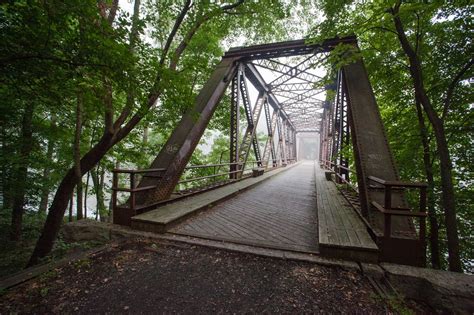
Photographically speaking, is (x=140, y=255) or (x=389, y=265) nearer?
(x=389, y=265)

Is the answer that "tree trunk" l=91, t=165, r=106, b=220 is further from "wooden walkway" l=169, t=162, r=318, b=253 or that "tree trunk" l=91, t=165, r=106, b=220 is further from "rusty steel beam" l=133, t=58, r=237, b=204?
"wooden walkway" l=169, t=162, r=318, b=253

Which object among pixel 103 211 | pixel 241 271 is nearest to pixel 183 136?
pixel 241 271

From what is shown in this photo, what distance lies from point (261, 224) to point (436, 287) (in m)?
2.57

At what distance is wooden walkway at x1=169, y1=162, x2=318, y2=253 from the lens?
10.7 ft

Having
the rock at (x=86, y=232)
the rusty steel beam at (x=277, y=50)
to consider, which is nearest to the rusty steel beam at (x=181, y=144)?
the rock at (x=86, y=232)

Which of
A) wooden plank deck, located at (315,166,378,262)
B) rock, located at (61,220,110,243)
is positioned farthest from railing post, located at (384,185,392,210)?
rock, located at (61,220,110,243)

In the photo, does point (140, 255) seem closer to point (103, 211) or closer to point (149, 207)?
point (149, 207)

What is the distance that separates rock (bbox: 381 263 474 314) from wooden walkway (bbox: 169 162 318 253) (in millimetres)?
999

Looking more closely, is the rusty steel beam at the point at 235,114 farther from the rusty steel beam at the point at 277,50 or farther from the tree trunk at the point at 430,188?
the tree trunk at the point at 430,188

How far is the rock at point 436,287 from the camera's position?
2012 millimetres

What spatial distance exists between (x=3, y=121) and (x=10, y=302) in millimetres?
6586

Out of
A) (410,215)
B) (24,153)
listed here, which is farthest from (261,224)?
(24,153)

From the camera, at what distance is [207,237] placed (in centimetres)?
336

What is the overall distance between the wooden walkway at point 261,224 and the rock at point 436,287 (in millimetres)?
999
